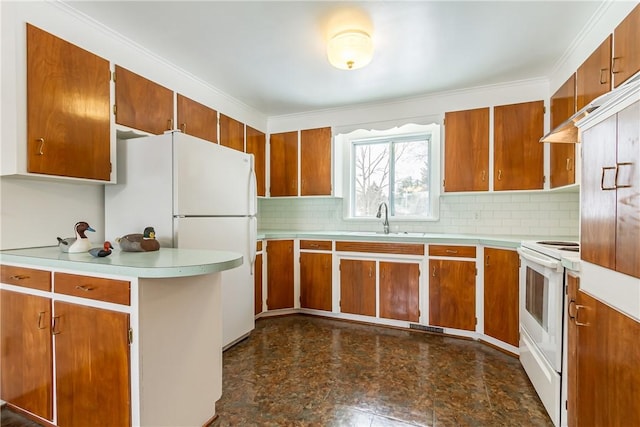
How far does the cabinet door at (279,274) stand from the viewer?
343 centimetres

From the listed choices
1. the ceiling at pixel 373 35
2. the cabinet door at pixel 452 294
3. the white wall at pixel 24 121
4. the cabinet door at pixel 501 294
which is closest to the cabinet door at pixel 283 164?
the ceiling at pixel 373 35

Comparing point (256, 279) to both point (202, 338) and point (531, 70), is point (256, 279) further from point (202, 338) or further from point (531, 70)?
point (531, 70)

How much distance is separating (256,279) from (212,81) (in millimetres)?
2066

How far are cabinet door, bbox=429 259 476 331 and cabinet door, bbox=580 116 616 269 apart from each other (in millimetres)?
1483

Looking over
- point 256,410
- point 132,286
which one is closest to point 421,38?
point 132,286

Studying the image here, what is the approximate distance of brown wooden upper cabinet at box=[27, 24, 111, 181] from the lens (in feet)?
5.70

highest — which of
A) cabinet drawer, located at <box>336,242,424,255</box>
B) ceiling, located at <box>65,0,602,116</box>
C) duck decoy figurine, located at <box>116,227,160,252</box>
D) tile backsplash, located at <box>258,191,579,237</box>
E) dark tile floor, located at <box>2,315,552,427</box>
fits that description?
A: ceiling, located at <box>65,0,602,116</box>

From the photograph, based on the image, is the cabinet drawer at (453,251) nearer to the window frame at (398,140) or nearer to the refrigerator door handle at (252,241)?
the window frame at (398,140)

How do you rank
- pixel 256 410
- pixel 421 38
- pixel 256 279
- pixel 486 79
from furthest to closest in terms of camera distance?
pixel 256 279 → pixel 486 79 → pixel 421 38 → pixel 256 410

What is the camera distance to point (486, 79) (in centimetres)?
288

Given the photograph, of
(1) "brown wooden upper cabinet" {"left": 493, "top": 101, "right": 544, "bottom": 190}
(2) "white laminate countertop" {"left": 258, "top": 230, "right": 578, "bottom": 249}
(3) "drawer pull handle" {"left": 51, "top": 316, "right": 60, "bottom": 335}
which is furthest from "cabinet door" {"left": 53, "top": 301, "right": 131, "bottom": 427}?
(1) "brown wooden upper cabinet" {"left": 493, "top": 101, "right": 544, "bottom": 190}

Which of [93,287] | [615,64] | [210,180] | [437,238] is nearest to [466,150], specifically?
[437,238]

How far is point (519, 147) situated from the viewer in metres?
2.88

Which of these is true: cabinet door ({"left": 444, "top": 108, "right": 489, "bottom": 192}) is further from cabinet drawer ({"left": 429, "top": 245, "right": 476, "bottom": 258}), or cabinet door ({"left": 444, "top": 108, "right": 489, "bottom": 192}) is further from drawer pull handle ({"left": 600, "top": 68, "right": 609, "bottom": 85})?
drawer pull handle ({"left": 600, "top": 68, "right": 609, "bottom": 85})
